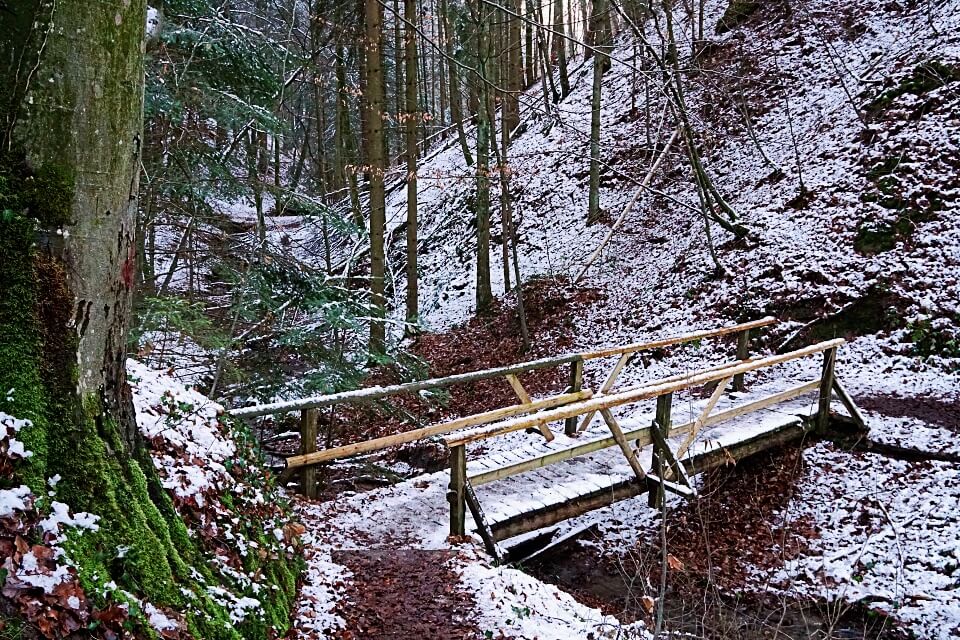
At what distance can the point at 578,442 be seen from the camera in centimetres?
683

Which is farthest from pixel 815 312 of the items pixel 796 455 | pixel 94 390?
pixel 94 390

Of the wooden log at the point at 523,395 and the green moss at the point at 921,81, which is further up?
the green moss at the point at 921,81

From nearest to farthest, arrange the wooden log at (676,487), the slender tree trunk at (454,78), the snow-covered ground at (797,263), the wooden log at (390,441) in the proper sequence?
the wooden log at (390,441)
the snow-covered ground at (797,263)
the wooden log at (676,487)
the slender tree trunk at (454,78)

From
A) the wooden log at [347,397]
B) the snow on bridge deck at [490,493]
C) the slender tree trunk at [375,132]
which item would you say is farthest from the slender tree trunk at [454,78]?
the snow on bridge deck at [490,493]

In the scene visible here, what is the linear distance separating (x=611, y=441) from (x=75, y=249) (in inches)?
214

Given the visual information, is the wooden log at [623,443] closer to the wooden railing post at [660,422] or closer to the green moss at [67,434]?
the wooden railing post at [660,422]

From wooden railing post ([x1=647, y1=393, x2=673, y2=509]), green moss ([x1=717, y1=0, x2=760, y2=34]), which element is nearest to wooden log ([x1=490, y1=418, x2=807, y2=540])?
wooden railing post ([x1=647, y1=393, x2=673, y2=509])

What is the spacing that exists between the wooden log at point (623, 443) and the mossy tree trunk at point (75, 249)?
14.4ft

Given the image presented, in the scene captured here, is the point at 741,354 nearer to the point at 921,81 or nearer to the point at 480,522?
the point at 480,522

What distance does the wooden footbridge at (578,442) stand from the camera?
5.55m

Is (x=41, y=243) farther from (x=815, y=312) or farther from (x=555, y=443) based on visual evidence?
(x=815, y=312)

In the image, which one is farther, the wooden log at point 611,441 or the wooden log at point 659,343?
the wooden log at point 659,343

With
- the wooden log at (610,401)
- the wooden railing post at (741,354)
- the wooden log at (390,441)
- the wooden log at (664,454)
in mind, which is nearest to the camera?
the wooden log at (390,441)

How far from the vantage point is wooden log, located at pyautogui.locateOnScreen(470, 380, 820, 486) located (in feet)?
19.5
